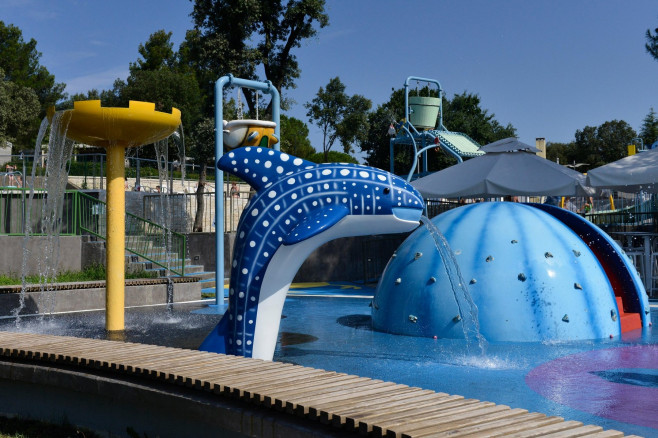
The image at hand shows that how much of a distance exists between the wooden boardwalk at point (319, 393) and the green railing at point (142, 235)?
12.5m

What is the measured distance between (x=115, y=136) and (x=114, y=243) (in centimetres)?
171

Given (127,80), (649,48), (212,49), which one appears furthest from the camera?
(127,80)

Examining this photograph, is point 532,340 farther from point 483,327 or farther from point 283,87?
point 283,87

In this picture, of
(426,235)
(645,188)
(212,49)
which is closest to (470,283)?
(426,235)

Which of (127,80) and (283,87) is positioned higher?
(127,80)

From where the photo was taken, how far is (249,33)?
30.7 m

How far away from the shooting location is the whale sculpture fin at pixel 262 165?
711 centimetres

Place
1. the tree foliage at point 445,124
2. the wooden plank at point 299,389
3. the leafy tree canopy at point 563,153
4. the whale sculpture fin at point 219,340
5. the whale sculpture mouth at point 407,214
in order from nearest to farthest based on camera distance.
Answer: the wooden plank at point 299,389
the whale sculpture mouth at point 407,214
the whale sculpture fin at point 219,340
the tree foliage at point 445,124
the leafy tree canopy at point 563,153

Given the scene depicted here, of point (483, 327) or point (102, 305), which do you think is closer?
point (483, 327)

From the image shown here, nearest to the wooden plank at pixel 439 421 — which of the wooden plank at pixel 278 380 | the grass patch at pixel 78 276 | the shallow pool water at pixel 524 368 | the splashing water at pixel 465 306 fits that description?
the wooden plank at pixel 278 380

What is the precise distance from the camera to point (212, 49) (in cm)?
2977

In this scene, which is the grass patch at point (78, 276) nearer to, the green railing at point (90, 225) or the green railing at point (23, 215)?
the green railing at point (90, 225)

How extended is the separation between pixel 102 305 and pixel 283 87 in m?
19.6

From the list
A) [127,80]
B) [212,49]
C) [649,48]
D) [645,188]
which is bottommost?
[645,188]
